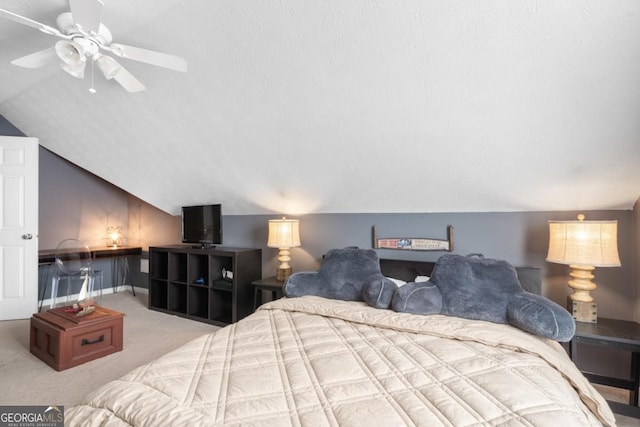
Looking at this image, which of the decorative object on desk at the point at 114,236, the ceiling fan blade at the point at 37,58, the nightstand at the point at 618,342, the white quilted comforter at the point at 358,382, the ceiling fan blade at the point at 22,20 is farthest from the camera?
the decorative object on desk at the point at 114,236

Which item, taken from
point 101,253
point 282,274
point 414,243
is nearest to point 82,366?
point 282,274

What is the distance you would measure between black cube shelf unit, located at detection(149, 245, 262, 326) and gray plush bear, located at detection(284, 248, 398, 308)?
99cm

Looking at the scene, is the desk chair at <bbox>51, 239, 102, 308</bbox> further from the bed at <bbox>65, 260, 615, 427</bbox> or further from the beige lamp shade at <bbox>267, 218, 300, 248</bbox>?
the bed at <bbox>65, 260, 615, 427</bbox>

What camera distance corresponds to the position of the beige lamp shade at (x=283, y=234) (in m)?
3.04

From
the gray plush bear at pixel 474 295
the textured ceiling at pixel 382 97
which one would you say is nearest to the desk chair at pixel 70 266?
the textured ceiling at pixel 382 97

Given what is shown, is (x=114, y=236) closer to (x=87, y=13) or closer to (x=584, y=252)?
(x=87, y=13)

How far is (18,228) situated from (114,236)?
4.07 ft

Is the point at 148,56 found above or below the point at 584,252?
above

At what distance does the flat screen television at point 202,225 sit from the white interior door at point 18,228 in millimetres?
1604

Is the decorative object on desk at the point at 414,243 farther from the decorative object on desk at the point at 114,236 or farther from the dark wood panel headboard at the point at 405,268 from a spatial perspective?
the decorative object on desk at the point at 114,236

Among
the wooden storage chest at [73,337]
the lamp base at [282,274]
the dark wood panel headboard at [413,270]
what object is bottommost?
the wooden storage chest at [73,337]

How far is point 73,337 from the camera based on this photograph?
2.38m

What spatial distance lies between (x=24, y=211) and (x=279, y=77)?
11.5ft

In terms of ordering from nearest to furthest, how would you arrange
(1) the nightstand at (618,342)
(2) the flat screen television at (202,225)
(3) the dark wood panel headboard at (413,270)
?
(1) the nightstand at (618,342), (3) the dark wood panel headboard at (413,270), (2) the flat screen television at (202,225)
